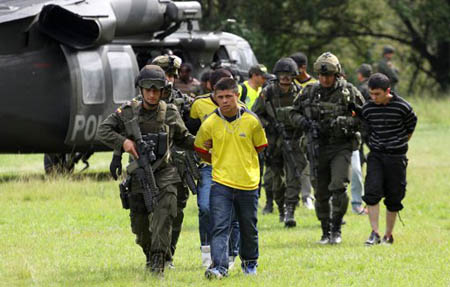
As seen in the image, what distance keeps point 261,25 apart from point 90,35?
25.2 meters

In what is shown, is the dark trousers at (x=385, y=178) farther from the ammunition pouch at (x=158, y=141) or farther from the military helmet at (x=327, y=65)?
the ammunition pouch at (x=158, y=141)

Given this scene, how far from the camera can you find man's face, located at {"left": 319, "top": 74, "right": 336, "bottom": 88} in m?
→ 11.6

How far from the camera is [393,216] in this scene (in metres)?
11.7

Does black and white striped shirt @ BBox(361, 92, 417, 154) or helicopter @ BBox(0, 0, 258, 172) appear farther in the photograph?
helicopter @ BBox(0, 0, 258, 172)

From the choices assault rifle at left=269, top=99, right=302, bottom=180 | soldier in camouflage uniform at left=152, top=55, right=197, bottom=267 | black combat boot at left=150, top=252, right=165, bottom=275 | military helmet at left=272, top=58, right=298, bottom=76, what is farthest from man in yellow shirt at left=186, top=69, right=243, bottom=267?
assault rifle at left=269, top=99, right=302, bottom=180

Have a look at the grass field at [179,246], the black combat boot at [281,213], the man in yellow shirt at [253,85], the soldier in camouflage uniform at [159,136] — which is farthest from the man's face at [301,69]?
the soldier in camouflage uniform at [159,136]

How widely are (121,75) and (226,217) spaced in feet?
30.2

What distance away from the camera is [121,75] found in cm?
1791

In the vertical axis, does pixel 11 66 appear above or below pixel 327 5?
above

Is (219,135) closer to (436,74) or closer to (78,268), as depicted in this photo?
(78,268)

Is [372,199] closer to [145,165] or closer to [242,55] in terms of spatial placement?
[145,165]

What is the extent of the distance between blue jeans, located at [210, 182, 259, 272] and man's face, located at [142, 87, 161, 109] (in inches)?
34.3

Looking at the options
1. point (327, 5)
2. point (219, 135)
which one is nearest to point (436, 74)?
point (327, 5)

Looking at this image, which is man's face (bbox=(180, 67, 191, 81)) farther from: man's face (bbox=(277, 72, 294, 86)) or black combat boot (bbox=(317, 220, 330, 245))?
black combat boot (bbox=(317, 220, 330, 245))
